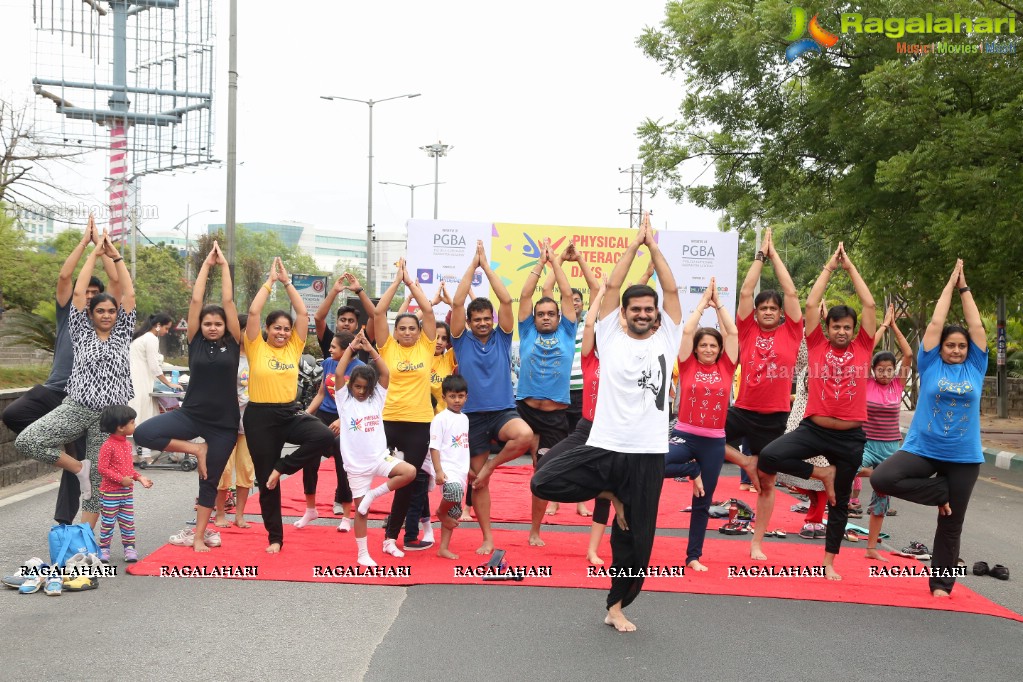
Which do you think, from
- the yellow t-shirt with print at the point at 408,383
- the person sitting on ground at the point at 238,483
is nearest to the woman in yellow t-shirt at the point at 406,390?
the yellow t-shirt with print at the point at 408,383

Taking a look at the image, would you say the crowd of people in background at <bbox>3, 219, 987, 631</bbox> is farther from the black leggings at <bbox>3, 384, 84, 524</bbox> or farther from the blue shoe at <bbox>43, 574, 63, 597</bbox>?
the blue shoe at <bbox>43, 574, 63, 597</bbox>

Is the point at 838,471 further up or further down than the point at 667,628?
further up

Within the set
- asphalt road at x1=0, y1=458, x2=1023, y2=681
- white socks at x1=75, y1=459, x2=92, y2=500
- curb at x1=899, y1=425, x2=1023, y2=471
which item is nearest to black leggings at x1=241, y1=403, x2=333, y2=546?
asphalt road at x1=0, y1=458, x2=1023, y2=681

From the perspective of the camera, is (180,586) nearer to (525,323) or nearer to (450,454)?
(450,454)

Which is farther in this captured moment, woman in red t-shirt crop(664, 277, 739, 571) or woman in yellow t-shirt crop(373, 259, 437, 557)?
woman in yellow t-shirt crop(373, 259, 437, 557)

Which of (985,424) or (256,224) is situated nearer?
(985,424)

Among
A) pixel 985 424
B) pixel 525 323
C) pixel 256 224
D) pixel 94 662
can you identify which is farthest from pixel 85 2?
pixel 256 224

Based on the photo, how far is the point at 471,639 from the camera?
18.6 feet

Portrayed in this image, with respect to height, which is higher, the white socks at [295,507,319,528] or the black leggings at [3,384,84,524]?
the black leggings at [3,384,84,524]

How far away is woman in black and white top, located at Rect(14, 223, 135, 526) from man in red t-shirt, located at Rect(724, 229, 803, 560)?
460 cm

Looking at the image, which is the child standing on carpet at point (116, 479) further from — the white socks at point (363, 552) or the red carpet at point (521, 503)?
the red carpet at point (521, 503)

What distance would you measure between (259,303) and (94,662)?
10.9 feet

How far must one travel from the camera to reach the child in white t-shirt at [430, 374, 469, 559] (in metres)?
7.69

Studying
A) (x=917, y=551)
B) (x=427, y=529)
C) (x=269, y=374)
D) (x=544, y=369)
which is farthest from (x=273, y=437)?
(x=917, y=551)
